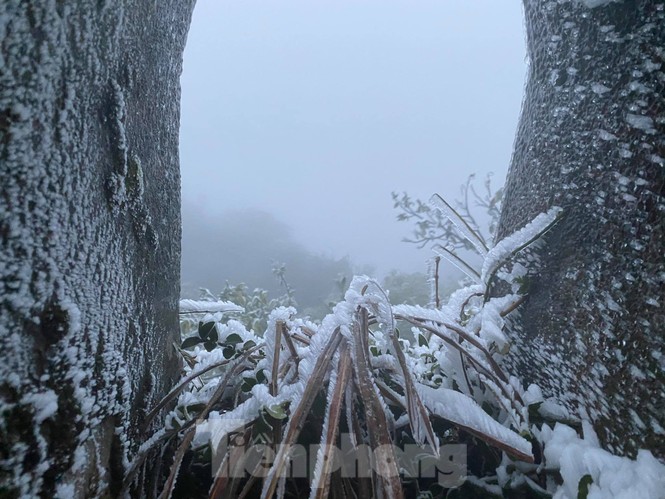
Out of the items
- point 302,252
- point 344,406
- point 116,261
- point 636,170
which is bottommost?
point 302,252

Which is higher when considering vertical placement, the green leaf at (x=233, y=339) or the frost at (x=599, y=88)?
the frost at (x=599, y=88)

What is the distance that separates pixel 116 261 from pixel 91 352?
0.07 meters

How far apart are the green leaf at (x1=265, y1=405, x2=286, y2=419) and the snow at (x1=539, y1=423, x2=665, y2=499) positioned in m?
0.22

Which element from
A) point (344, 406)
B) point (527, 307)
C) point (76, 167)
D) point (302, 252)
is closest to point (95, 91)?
point (76, 167)

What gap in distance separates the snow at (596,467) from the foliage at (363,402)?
22mm

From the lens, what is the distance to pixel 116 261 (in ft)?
1.16

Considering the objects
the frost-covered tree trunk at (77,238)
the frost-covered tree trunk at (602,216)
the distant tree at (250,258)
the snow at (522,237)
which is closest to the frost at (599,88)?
the frost-covered tree trunk at (602,216)

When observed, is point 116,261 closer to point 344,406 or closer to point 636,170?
point 344,406

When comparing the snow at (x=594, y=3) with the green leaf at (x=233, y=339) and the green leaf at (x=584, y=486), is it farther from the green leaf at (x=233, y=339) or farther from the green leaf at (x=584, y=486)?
the green leaf at (x=233, y=339)

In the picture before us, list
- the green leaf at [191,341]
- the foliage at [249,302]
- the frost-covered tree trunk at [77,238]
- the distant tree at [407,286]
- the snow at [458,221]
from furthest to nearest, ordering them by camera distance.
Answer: the distant tree at [407,286], the foliage at [249,302], the snow at [458,221], the green leaf at [191,341], the frost-covered tree trunk at [77,238]

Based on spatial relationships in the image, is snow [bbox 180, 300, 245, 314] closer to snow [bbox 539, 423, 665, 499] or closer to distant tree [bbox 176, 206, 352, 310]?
snow [bbox 539, 423, 665, 499]

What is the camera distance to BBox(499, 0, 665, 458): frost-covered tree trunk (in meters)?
0.34

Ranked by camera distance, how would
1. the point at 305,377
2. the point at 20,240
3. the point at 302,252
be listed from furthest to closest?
the point at 302,252 < the point at 305,377 < the point at 20,240

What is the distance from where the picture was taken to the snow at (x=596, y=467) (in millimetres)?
314
